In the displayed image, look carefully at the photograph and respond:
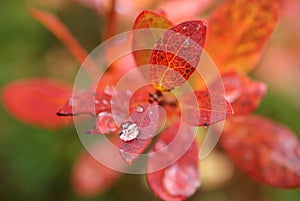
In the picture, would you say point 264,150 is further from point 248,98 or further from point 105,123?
point 105,123

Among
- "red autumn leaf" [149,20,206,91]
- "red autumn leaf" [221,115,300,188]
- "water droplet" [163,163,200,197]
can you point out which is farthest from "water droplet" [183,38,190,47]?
"red autumn leaf" [221,115,300,188]

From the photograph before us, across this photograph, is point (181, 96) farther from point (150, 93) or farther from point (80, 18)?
point (80, 18)

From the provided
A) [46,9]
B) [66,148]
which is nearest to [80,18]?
[46,9]

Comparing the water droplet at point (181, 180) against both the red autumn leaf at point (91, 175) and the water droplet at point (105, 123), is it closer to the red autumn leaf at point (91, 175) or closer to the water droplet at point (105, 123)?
the water droplet at point (105, 123)

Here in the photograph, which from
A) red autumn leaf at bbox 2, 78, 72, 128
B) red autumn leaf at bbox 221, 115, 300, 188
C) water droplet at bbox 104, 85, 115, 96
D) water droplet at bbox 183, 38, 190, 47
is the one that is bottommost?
red autumn leaf at bbox 221, 115, 300, 188

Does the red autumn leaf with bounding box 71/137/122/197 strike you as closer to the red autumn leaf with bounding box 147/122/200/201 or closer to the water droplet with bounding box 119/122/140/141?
the red autumn leaf with bounding box 147/122/200/201

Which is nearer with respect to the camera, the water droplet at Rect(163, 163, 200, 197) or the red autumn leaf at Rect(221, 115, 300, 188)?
the water droplet at Rect(163, 163, 200, 197)

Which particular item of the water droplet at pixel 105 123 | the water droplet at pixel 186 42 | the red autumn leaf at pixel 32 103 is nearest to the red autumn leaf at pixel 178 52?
the water droplet at pixel 186 42

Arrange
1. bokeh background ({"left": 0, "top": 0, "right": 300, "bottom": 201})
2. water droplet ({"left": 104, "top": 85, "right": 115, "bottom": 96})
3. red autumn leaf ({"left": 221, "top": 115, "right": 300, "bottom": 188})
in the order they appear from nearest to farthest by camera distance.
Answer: water droplet ({"left": 104, "top": 85, "right": 115, "bottom": 96}), red autumn leaf ({"left": 221, "top": 115, "right": 300, "bottom": 188}), bokeh background ({"left": 0, "top": 0, "right": 300, "bottom": 201})
